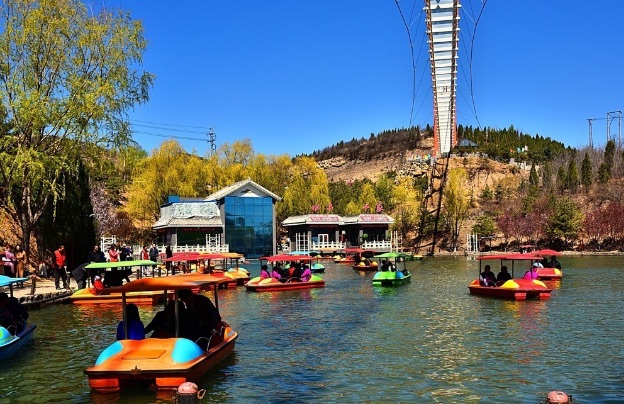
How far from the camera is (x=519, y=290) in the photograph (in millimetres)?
24734

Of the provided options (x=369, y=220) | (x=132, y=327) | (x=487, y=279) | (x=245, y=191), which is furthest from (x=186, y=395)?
(x=369, y=220)

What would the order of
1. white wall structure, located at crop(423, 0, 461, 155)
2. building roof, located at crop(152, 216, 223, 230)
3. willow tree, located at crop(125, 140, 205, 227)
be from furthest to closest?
willow tree, located at crop(125, 140, 205, 227), building roof, located at crop(152, 216, 223, 230), white wall structure, located at crop(423, 0, 461, 155)

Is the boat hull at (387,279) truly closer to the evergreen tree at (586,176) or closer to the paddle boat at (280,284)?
the paddle boat at (280,284)

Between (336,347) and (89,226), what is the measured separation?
19.1 m

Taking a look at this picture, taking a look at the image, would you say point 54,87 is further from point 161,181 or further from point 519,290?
point 161,181

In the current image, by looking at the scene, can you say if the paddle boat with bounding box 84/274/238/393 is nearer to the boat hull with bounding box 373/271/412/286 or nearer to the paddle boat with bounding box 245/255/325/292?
the paddle boat with bounding box 245/255/325/292

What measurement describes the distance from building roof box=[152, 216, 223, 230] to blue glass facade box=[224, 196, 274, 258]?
116cm

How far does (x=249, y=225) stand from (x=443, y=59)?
25.7 meters

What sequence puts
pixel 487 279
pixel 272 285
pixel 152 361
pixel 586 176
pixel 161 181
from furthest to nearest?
pixel 586 176 → pixel 161 181 → pixel 272 285 → pixel 487 279 → pixel 152 361

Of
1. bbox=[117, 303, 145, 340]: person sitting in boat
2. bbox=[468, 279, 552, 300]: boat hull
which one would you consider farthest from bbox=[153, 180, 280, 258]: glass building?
bbox=[117, 303, 145, 340]: person sitting in boat

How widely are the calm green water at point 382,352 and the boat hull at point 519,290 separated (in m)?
0.46

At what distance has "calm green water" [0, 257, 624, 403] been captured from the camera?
11328mm

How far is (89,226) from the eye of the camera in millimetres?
30609

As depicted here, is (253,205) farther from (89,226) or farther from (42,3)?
(42,3)
